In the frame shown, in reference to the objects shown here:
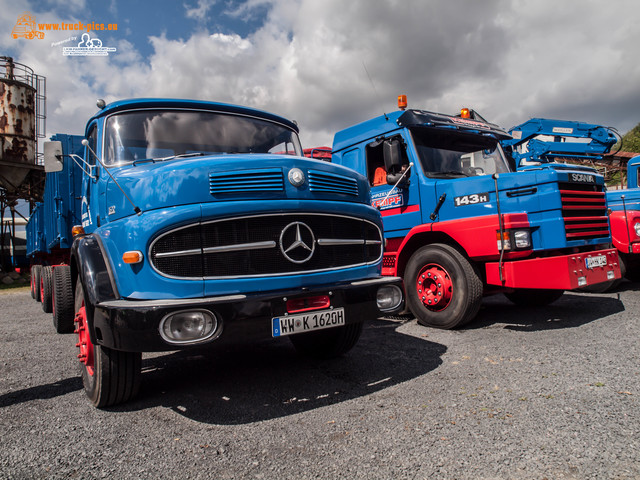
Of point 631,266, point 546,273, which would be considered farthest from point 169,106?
point 631,266

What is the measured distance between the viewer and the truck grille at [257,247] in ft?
9.18

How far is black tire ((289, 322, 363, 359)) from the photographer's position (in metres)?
4.17

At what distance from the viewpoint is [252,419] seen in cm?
297

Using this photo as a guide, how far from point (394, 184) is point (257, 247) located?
128 inches

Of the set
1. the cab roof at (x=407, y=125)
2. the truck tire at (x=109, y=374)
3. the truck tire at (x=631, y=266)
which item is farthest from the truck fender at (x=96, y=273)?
the truck tire at (x=631, y=266)

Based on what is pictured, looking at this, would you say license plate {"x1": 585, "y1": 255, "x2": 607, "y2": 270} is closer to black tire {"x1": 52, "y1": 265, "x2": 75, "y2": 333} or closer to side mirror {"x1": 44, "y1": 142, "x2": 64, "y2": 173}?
side mirror {"x1": 44, "y1": 142, "x2": 64, "y2": 173}

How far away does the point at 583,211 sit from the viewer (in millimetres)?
5172

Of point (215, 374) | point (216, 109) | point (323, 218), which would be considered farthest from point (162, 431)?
point (216, 109)

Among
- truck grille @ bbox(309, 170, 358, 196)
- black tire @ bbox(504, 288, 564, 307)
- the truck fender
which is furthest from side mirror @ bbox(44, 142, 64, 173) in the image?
black tire @ bbox(504, 288, 564, 307)

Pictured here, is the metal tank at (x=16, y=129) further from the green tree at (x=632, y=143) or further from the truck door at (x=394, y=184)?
the green tree at (x=632, y=143)

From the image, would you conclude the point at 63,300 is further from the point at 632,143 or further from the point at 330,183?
the point at 632,143

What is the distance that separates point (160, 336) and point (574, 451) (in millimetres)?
2372

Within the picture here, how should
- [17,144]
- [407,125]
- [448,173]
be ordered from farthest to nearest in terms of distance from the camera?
[17,144] < [448,173] < [407,125]

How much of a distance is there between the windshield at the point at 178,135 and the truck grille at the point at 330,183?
3.30 ft
